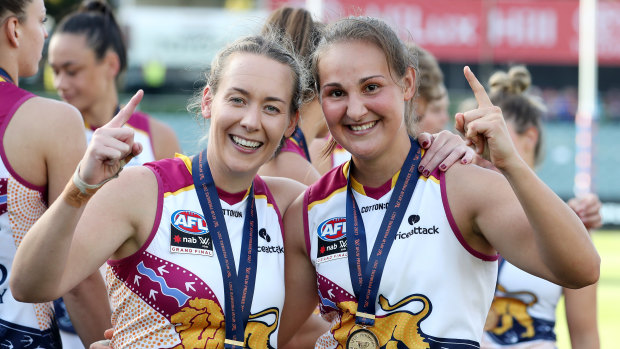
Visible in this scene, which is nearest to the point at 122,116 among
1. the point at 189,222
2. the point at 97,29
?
the point at 189,222

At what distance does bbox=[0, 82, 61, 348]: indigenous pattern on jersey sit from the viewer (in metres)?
2.92

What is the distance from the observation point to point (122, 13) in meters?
22.0

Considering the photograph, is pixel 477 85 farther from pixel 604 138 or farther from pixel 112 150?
pixel 604 138

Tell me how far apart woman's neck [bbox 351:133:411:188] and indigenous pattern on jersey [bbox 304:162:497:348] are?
0.12 m

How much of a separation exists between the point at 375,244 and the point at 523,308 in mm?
1361

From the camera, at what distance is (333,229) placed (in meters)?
3.05

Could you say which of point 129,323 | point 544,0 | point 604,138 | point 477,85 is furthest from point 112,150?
point 544,0

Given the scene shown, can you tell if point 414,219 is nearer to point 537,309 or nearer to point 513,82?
point 537,309

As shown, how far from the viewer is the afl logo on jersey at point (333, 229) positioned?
3.04 metres

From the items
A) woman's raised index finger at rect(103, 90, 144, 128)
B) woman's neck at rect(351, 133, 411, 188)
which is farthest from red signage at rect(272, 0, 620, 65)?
woman's raised index finger at rect(103, 90, 144, 128)

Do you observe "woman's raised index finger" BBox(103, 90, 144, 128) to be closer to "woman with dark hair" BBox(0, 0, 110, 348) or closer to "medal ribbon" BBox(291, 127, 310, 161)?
"woman with dark hair" BBox(0, 0, 110, 348)

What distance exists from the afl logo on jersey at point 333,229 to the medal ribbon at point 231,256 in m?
0.26

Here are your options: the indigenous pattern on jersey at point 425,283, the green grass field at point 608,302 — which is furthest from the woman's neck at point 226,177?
the green grass field at point 608,302

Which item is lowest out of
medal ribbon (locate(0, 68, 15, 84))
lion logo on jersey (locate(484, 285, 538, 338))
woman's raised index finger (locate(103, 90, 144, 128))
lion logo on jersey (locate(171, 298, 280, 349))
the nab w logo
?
lion logo on jersey (locate(484, 285, 538, 338))
